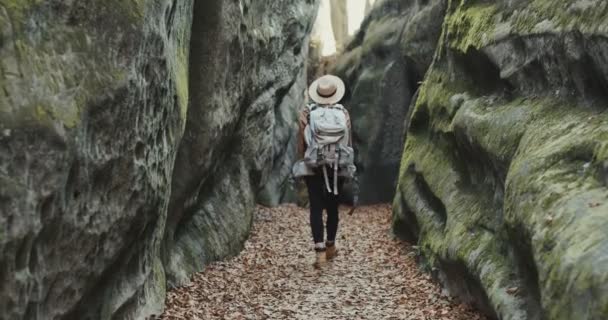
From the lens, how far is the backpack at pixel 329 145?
9.52 m

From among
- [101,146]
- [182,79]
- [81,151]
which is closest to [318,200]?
[182,79]

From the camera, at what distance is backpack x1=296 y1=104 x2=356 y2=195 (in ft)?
31.2

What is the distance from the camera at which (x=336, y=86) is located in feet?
33.0

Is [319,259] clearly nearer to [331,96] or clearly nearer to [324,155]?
[324,155]

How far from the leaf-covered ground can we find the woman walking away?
68 centimetres

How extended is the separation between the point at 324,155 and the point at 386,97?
1233 cm

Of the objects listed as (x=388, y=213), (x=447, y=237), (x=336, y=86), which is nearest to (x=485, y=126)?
(x=447, y=237)

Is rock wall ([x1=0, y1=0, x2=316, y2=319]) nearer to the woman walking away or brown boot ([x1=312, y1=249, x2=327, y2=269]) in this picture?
the woman walking away

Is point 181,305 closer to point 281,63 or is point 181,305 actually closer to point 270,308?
point 270,308

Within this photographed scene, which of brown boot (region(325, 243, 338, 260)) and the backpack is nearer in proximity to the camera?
the backpack

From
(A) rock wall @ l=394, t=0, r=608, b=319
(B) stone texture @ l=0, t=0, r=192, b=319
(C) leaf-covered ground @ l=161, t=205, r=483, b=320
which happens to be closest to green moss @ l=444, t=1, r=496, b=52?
(A) rock wall @ l=394, t=0, r=608, b=319

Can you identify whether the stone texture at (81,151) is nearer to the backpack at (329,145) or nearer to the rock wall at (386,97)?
the backpack at (329,145)

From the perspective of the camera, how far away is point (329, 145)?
955 centimetres

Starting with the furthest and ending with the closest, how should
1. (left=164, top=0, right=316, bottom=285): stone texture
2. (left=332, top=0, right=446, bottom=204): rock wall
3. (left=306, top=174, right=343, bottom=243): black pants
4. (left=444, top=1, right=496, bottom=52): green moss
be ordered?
(left=332, top=0, right=446, bottom=204): rock wall < (left=306, top=174, right=343, bottom=243): black pants < (left=164, top=0, right=316, bottom=285): stone texture < (left=444, top=1, right=496, bottom=52): green moss
